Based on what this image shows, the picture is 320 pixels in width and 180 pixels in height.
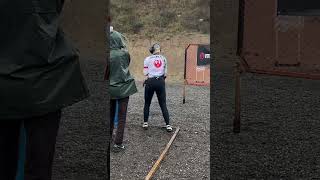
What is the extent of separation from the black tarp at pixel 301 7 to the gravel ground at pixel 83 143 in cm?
191

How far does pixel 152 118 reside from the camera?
22.1ft

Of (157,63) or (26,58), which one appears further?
(157,63)

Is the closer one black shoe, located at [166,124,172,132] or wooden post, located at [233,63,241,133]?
wooden post, located at [233,63,241,133]

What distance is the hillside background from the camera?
51.2 feet

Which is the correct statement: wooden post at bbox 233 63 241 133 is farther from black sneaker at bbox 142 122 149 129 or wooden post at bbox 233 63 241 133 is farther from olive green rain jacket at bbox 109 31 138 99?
black sneaker at bbox 142 122 149 129

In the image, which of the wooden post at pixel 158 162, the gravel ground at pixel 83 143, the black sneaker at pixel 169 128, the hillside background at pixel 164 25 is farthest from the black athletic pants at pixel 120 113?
the hillside background at pixel 164 25

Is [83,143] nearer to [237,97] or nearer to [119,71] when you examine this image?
[119,71]

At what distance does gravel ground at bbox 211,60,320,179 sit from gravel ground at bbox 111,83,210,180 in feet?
0.69

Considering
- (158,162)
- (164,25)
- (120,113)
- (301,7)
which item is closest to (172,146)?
(120,113)

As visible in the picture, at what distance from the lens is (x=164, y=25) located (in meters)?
20.7

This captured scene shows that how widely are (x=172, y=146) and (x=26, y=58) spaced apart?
11.6 ft

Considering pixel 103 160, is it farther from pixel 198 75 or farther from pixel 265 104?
pixel 198 75

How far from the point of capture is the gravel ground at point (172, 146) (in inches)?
154

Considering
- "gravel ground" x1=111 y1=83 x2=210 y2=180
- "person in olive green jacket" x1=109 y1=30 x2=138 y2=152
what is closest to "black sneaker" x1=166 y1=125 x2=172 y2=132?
"gravel ground" x1=111 y1=83 x2=210 y2=180
